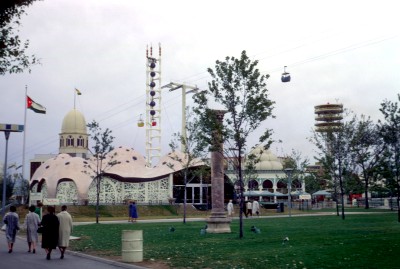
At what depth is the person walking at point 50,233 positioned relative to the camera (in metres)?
14.7

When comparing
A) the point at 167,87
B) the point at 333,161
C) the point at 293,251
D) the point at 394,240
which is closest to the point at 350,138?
the point at 333,161

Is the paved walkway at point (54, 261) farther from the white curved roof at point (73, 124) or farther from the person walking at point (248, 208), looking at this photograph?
the white curved roof at point (73, 124)

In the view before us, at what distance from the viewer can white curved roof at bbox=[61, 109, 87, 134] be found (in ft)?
316

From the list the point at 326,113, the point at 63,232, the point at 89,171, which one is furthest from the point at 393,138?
the point at 326,113

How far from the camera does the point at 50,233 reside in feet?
48.6

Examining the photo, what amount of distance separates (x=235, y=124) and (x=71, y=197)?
44.9 metres

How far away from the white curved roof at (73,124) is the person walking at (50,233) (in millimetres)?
83400

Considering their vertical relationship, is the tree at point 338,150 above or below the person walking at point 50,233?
above

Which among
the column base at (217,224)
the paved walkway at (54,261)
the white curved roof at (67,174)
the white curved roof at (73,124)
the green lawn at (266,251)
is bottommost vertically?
the paved walkway at (54,261)

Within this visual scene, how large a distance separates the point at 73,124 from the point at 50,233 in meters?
84.7

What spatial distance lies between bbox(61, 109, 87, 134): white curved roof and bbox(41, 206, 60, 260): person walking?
83400 mm

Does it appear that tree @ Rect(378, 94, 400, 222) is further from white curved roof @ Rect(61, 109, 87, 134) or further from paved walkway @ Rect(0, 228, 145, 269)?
white curved roof @ Rect(61, 109, 87, 134)

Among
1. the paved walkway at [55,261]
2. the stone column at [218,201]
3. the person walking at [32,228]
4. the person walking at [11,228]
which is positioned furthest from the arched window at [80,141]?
the paved walkway at [55,261]

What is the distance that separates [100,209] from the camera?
1953 inches
